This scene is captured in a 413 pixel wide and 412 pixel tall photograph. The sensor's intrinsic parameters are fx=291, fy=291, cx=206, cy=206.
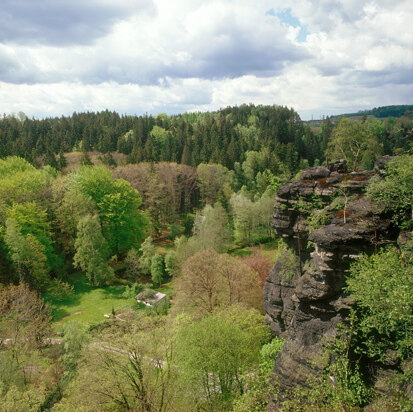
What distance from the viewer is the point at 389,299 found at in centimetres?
995

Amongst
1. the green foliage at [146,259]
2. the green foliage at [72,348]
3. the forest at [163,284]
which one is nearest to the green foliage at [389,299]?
the forest at [163,284]

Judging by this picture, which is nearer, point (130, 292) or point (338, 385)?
point (338, 385)

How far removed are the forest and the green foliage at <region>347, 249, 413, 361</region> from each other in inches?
2.9

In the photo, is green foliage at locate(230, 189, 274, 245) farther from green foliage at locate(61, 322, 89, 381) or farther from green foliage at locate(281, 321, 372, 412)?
green foliage at locate(281, 321, 372, 412)

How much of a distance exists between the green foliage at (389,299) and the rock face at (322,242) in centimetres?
A: 130

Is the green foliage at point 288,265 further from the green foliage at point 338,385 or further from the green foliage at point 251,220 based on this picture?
the green foliage at point 251,220

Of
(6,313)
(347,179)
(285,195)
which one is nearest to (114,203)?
(6,313)

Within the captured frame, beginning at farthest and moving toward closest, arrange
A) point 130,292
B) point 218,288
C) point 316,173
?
point 130,292 → point 218,288 → point 316,173

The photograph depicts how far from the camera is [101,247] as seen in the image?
3800 cm

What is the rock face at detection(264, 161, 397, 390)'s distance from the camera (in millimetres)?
14523

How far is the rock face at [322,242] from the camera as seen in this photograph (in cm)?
1452

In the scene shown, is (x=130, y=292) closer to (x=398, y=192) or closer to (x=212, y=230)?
(x=212, y=230)

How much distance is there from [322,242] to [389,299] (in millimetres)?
5274

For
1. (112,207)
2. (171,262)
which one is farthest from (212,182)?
(171,262)
